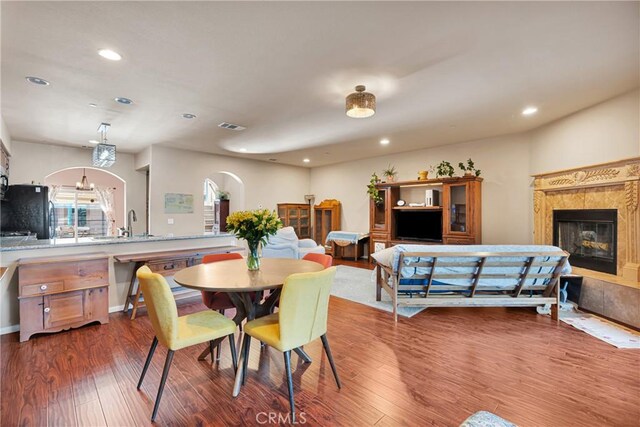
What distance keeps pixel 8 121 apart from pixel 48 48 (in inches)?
122

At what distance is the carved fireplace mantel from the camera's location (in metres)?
3.33

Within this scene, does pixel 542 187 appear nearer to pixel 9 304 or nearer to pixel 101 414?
pixel 101 414

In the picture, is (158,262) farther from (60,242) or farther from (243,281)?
(243,281)

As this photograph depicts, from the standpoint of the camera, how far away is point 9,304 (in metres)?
3.04

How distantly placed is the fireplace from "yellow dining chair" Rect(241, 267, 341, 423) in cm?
394

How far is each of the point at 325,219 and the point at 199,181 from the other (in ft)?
11.9

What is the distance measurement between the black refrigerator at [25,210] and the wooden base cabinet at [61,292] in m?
2.27

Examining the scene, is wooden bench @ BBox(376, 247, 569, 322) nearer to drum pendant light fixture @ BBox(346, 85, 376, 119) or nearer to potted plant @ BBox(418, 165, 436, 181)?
drum pendant light fixture @ BBox(346, 85, 376, 119)

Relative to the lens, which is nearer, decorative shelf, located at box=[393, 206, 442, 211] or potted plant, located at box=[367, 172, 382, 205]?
decorative shelf, located at box=[393, 206, 442, 211]

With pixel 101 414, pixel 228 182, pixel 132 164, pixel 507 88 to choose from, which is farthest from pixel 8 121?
pixel 507 88

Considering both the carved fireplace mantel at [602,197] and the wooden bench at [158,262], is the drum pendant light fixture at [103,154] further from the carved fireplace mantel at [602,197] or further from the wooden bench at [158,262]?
the carved fireplace mantel at [602,197]

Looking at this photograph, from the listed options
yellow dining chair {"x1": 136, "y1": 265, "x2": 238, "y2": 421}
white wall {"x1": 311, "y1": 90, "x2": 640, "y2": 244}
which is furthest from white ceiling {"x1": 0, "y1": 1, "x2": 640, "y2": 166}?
yellow dining chair {"x1": 136, "y1": 265, "x2": 238, "y2": 421}

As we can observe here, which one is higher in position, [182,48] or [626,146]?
[182,48]

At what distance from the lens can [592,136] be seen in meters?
3.86
